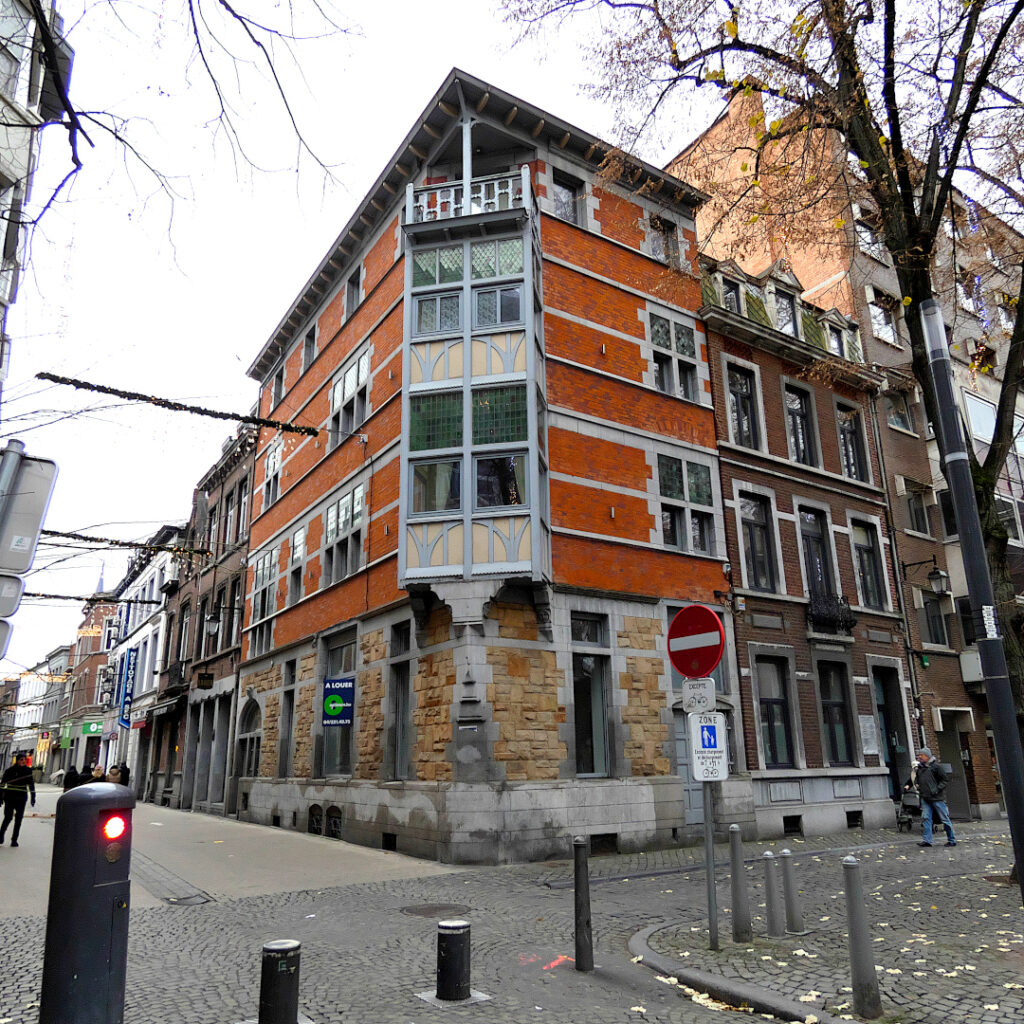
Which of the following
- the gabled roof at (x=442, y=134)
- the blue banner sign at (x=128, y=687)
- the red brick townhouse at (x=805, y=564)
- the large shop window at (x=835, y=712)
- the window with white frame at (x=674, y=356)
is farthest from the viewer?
the blue banner sign at (x=128, y=687)

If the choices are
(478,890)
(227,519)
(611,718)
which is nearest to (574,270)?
(611,718)

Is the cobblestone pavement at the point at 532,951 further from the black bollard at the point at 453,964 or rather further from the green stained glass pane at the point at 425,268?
the green stained glass pane at the point at 425,268

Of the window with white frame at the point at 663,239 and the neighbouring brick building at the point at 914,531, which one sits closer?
the window with white frame at the point at 663,239

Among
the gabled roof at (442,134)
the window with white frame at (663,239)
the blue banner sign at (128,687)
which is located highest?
the gabled roof at (442,134)

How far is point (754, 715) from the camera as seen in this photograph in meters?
16.7

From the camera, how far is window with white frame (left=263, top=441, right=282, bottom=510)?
24.6 metres

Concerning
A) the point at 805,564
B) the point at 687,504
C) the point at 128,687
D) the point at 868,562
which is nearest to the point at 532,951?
the point at 687,504

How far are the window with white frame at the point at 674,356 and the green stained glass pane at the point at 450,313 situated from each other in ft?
15.3

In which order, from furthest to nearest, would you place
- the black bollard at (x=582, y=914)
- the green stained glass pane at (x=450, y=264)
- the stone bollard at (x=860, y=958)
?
the green stained glass pane at (x=450, y=264)
the black bollard at (x=582, y=914)
the stone bollard at (x=860, y=958)

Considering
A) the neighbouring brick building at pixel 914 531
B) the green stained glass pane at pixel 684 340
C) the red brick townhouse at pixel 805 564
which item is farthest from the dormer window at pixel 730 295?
the green stained glass pane at pixel 684 340

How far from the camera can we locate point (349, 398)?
1955 centimetres

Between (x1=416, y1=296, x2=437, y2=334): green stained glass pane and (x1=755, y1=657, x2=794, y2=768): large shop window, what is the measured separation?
9.76 meters

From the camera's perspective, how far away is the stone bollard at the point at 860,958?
16.0 feet

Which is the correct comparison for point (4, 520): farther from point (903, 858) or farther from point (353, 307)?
point (353, 307)
